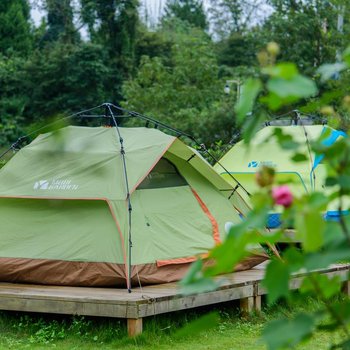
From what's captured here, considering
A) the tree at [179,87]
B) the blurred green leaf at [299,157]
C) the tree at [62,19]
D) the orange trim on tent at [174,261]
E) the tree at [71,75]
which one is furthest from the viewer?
the tree at [62,19]

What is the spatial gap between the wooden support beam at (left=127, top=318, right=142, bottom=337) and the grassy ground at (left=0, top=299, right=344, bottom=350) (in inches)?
1.5

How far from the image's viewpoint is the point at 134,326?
17.9 ft

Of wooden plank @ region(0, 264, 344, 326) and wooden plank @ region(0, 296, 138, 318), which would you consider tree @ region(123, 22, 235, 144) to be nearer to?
wooden plank @ region(0, 264, 344, 326)

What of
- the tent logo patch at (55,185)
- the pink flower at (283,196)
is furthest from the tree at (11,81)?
the pink flower at (283,196)

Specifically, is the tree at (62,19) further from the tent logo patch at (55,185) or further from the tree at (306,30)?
the tent logo patch at (55,185)

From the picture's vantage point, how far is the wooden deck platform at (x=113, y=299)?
5449 mm

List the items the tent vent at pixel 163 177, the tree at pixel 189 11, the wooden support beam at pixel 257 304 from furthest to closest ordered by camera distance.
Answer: the tree at pixel 189 11 → the tent vent at pixel 163 177 → the wooden support beam at pixel 257 304

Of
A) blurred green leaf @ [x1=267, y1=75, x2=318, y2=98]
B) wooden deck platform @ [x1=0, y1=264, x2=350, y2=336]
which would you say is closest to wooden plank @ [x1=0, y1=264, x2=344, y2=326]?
wooden deck platform @ [x1=0, y1=264, x2=350, y2=336]

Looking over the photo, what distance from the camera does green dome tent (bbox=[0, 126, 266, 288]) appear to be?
6.08 m

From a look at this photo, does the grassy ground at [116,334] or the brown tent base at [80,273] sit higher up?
the brown tent base at [80,273]

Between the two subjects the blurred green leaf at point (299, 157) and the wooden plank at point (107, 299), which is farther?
the wooden plank at point (107, 299)

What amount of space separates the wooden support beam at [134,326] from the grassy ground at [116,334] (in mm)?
39

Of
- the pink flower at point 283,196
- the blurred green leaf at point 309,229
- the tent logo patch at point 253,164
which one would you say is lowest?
the tent logo patch at point 253,164

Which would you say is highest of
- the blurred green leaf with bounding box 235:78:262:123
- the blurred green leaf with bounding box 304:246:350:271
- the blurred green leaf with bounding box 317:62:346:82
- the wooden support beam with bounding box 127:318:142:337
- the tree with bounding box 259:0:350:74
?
the tree with bounding box 259:0:350:74
